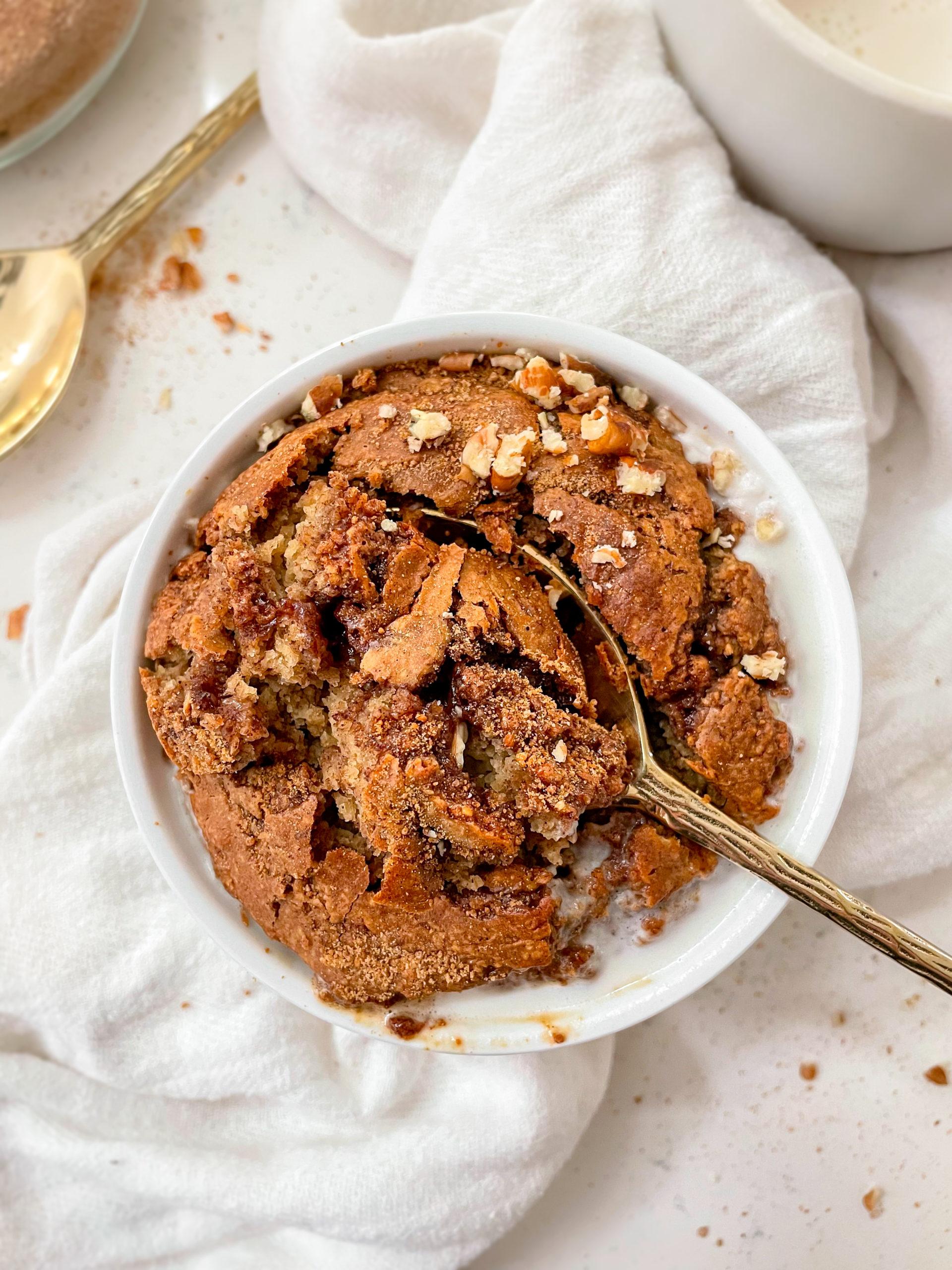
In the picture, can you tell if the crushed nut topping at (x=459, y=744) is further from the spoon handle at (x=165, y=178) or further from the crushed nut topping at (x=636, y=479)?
the spoon handle at (x=165, y=178)

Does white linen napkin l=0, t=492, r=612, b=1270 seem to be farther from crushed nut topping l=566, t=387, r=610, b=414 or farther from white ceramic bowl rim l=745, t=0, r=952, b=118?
white ceramic bowl rim l=745, t=0, r=952, b=118

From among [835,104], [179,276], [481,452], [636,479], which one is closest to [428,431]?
[481,452]

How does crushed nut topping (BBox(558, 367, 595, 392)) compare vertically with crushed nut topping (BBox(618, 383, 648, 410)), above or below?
above

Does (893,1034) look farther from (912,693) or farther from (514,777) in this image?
(514,777)

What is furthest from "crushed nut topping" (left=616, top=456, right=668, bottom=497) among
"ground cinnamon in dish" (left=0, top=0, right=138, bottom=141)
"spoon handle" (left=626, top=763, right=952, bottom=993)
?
"ground cinnamon in dish" (left=0, top=0, right=138, bottom=141)

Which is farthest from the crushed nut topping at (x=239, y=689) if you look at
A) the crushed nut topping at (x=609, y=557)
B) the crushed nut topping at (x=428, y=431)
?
the crushed nut topping at (x=609, y=557)

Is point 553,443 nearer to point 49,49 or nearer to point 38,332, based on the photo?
point 38,332
